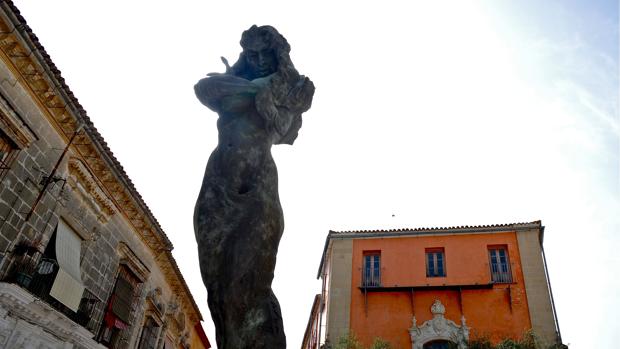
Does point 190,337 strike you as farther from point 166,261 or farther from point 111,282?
point 111,282

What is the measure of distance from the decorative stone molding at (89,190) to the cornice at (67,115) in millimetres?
149

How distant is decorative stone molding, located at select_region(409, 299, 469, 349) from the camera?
17047 mm

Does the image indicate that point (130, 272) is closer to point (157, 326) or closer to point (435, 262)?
point (157, 326)

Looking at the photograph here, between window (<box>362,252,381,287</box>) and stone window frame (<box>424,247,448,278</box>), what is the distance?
199 centimetres

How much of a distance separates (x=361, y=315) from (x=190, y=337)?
8258 millimetres

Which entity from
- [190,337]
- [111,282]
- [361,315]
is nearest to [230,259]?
[111,282]

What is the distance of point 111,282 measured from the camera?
12719 millimetres

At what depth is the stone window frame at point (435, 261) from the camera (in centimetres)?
1902

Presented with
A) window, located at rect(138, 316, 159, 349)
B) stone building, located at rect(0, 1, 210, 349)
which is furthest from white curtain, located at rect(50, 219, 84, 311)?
window, located at rect(138, 316, 159, 349)

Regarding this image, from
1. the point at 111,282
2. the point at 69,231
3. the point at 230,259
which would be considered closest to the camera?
the point at 230,259

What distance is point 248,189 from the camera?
212 cm

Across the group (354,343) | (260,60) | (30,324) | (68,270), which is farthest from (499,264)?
(260,60)

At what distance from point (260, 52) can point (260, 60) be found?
0.05m

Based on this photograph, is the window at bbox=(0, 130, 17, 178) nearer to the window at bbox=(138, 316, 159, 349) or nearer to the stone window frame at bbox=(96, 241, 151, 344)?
the stone window frame at bbox=(96, 241, 151, 344)
